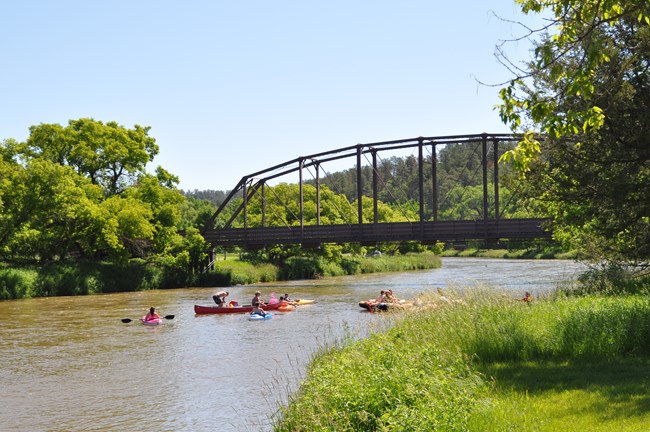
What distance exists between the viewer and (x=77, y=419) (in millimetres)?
14719

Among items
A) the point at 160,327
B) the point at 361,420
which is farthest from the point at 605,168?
the point at 160,327

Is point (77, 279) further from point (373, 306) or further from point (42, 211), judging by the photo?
point (373, 306)

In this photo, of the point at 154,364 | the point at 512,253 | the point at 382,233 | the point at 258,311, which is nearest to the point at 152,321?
the point at 258,311

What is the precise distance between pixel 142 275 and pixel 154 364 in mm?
31050

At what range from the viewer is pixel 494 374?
12.3 metres

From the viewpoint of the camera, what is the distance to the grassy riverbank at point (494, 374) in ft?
30.0

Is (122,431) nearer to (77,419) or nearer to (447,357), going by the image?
(77,419)

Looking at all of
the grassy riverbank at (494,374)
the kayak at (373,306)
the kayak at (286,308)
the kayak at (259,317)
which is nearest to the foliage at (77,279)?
the kayak at (286,308)

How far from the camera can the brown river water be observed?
48.2 ft

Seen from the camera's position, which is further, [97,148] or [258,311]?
[97,148]

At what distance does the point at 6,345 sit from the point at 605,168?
771 inches

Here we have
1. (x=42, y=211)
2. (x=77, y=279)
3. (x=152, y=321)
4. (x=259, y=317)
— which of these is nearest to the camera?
(x=152, y=321)

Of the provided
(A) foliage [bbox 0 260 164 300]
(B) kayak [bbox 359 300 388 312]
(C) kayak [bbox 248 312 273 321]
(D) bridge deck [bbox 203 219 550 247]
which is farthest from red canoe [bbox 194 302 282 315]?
(D) bridge deck [bbox 203 219 550 247]

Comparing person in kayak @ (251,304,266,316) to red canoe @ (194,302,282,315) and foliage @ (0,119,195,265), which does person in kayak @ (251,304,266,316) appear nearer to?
red canoe @ (194,302,282,315)
